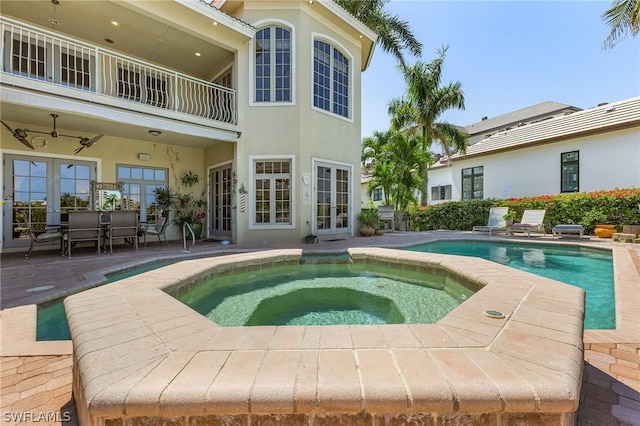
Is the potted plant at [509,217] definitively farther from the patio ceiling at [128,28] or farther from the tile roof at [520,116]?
the tile roof at [520,116]

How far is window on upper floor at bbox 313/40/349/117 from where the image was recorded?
968cm

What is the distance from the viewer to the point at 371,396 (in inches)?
48.6

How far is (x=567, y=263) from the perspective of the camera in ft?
21.2

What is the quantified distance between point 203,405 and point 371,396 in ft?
2.31

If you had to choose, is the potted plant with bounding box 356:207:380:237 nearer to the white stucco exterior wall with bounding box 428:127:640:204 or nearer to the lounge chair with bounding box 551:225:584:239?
the lounge chair with bounding box 551:225:584:239

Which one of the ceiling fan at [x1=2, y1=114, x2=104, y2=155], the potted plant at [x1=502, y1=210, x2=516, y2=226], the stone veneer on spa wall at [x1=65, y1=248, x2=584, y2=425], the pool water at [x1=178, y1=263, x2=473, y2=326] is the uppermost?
the ceiling fan at [x1=2, y1=114, x2=104, y2=155]

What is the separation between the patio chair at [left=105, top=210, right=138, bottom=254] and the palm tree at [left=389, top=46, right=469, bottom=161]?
14540mm

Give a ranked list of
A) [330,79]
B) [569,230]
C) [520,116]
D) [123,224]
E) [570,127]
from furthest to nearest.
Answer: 1. [520,116]
2. [570,127]
3. [330,79]
4. [569,230]
5. [123,224]

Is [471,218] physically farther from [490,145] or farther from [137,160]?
[137,160]

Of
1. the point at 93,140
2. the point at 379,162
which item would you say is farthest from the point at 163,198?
A: the point at 379,162

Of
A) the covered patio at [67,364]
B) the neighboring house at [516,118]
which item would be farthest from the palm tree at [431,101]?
the covered patio at [67,364]

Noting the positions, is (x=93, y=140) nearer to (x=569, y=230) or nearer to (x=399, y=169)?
(x=399, y=169)

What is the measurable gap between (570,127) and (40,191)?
19803 millimetres

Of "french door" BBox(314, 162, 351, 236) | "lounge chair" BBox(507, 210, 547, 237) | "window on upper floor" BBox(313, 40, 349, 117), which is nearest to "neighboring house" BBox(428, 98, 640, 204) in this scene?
"lounge chair" BBox(507, 210, 547, 237)
